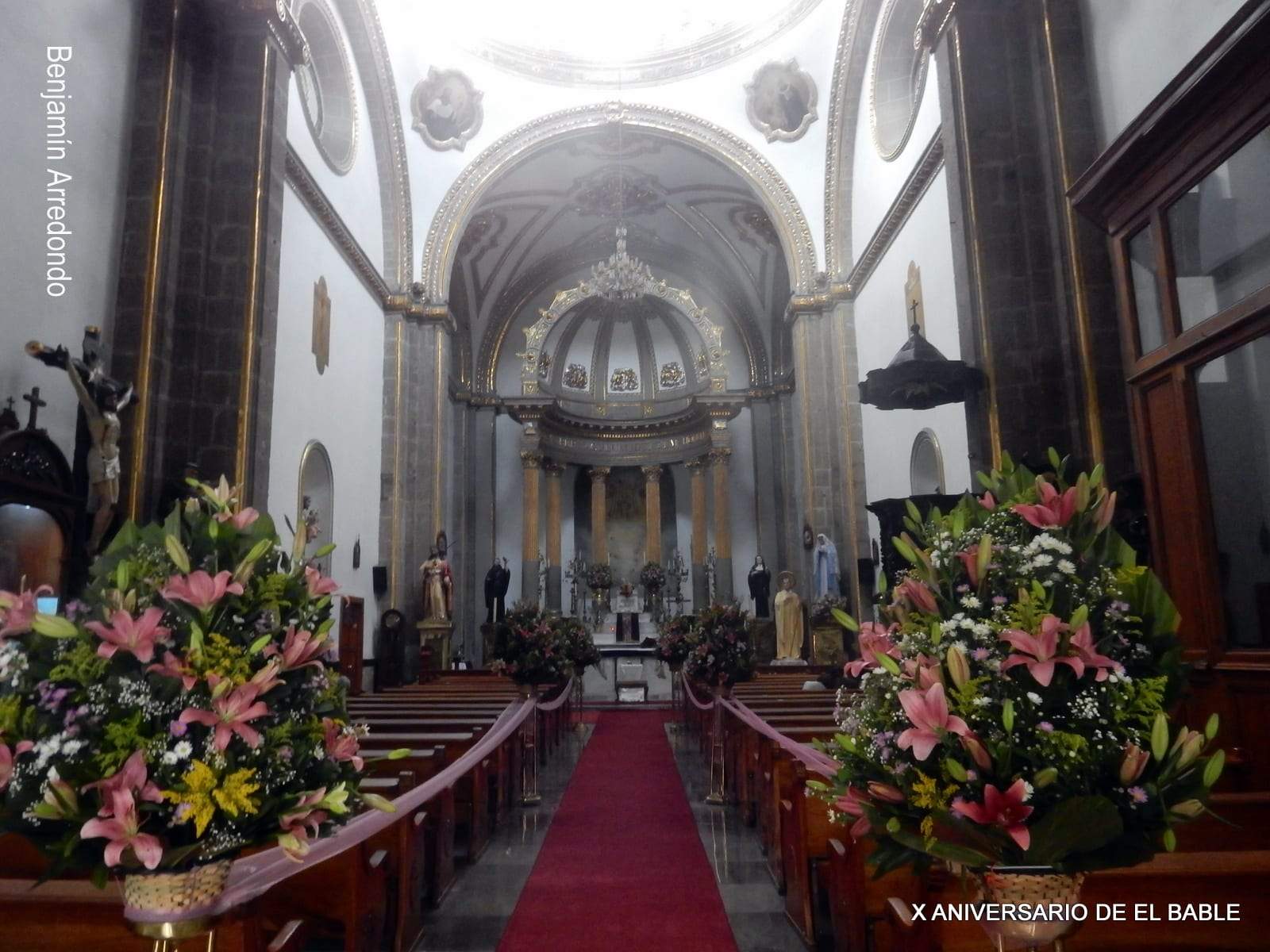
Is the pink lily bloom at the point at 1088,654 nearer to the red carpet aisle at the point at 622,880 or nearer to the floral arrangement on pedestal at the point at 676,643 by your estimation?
the red carpet aisle at the point at 622,880

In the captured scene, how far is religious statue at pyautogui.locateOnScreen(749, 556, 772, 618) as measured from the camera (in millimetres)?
17078

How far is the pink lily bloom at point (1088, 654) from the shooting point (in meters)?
1.65

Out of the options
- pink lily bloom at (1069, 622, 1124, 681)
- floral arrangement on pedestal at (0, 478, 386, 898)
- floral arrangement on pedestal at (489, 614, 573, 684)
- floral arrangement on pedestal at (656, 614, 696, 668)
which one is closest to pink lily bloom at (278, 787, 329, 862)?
floral arrangement on pedestal at (0, 478, 386, 898)

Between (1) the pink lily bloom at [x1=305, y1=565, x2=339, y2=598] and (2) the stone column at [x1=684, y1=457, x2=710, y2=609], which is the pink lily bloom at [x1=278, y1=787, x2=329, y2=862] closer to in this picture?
(1) the pink lily bloom at [x1=305, y1=565, x2=339, y2=598]

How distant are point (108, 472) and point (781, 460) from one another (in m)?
14.5

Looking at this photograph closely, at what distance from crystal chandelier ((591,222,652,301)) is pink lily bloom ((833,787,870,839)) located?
45.6 ft

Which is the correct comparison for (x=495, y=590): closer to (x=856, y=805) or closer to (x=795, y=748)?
(x=795, y=748)

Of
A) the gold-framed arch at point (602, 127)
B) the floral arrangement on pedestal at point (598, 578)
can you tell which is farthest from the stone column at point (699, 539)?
the gold-framed arch at point (602, 127)

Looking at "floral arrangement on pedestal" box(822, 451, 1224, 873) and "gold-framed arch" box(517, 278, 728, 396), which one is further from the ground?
"gold-framed arch" box(517, 278, 728, 396)

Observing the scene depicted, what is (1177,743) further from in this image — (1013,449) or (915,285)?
(915,285)

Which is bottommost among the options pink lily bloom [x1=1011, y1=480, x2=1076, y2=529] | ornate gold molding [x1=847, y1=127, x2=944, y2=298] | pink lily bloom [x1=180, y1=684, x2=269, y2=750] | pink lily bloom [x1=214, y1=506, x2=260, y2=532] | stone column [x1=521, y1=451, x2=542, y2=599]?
pink lily bloom [x1=180, y1=684, x2=269, y2=750]

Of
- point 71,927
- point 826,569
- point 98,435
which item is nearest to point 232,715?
point 71,927

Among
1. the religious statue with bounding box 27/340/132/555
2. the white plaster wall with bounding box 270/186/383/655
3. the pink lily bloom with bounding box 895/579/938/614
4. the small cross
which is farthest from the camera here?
the white plaster wall with bounding box 270/186/383/655

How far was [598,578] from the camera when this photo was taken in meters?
19.5
